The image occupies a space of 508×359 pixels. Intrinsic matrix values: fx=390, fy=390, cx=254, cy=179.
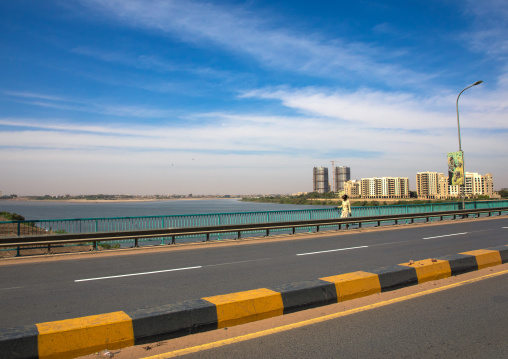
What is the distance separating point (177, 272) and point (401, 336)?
569cm

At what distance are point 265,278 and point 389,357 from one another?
4324mm

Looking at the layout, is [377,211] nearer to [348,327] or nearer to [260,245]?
[260,245]

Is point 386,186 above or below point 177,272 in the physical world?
above

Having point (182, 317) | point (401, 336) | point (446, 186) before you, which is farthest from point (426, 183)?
point (182, 317)

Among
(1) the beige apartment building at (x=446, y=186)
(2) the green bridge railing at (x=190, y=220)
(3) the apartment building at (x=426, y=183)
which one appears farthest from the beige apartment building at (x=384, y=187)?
(2) the green bridge railing at (x=190, y=220)

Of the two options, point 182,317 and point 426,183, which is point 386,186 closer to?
point 426,183

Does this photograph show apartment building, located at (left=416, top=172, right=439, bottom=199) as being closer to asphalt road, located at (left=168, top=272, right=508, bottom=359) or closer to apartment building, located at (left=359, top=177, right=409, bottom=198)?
apartment building, located at (left=359, top=177, right=409, bottom=198)

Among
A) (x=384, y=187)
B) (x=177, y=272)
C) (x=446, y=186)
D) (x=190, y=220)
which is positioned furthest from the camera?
(x=384, y=187)

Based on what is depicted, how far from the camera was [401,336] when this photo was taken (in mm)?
4523

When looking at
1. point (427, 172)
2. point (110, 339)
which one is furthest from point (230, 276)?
point (427, 172)

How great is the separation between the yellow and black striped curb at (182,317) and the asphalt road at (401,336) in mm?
520

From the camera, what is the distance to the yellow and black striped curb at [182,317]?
151 inches

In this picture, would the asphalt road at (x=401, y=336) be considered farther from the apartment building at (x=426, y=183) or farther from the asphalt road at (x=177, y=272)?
the apartment building at (x=426, y=183)

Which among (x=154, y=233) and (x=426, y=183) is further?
(x=426, y=183)
